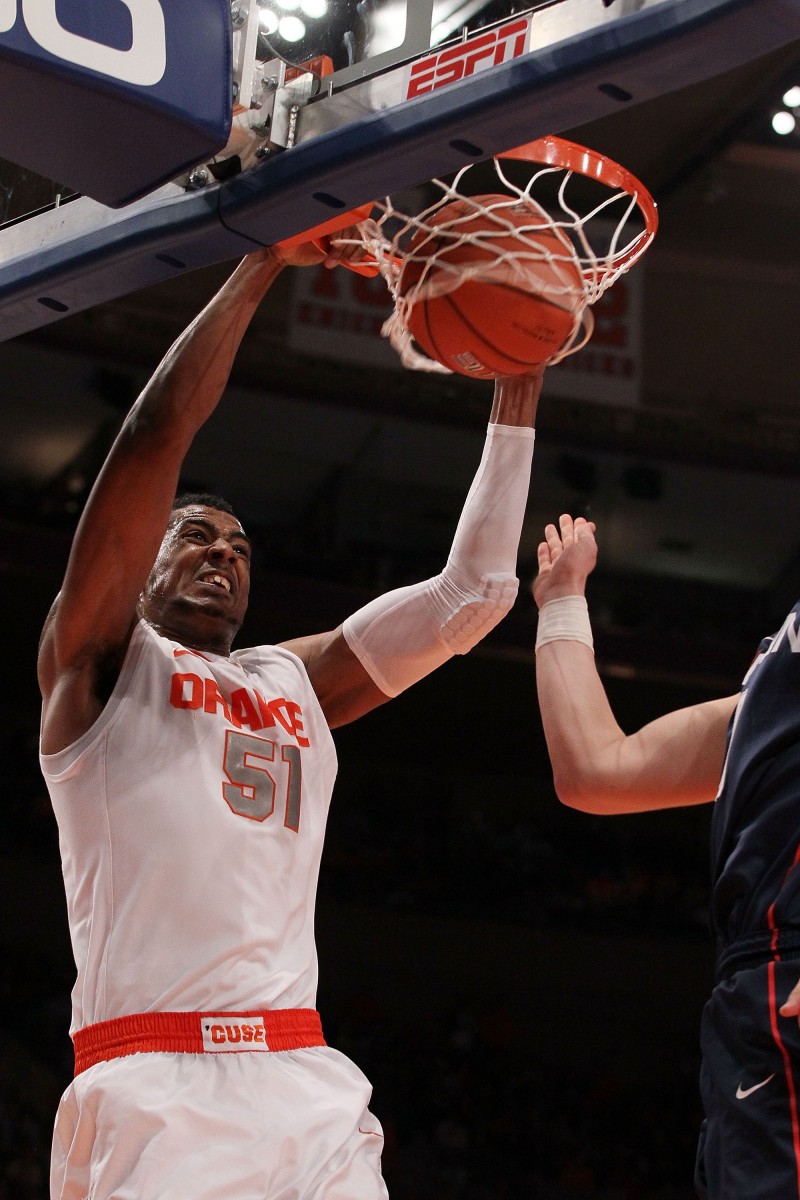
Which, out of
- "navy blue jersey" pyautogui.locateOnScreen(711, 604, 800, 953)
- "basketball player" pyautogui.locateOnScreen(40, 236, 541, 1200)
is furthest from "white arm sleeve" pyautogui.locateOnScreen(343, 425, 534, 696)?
"navy blue jersey" pyautogui.locateOnScreen(711, 604, 800, 953)

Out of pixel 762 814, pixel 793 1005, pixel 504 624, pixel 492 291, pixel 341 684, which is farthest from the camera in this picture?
pixel 504 624

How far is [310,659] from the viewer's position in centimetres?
325

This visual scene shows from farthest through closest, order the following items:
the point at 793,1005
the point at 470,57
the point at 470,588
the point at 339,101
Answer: the point at 470,588, the point at 339,101, the point at 470,57, the point at 793,1005

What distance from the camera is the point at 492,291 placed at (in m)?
2.50

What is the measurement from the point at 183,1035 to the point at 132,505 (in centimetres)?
102

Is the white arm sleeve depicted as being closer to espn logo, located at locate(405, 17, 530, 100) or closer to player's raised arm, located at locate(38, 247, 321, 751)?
player's raised arm, located at locate(38, 247, 321, 751)

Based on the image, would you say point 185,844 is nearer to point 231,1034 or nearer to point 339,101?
point 231,1034

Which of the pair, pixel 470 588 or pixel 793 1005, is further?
pixel 470 588

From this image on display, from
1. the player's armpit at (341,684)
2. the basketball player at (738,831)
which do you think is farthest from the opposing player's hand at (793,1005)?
the player's armpit at (341,684)

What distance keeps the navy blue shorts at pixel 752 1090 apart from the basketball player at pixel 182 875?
938 mm

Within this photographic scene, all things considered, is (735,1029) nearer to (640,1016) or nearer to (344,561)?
(640,1016)

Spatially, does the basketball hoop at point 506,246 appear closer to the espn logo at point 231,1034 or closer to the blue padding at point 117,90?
the blue padding at point 117,90

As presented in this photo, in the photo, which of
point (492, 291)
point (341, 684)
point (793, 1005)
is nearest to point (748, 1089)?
point (793, 1005)

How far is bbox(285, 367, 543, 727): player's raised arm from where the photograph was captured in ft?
10.1
